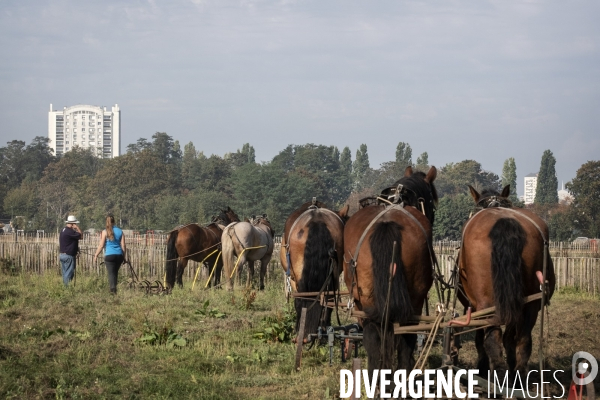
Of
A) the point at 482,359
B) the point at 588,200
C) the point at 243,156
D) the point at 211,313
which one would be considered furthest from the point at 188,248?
the point at 243,156

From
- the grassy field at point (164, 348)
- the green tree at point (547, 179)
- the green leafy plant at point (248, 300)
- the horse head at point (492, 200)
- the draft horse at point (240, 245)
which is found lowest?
the grassy field at point (164, 348)

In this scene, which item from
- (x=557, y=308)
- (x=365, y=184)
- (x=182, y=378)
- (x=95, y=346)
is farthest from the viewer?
(x=365, y=184)

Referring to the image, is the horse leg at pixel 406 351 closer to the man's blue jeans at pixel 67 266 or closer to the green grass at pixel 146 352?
the green grass at pixel 146 352

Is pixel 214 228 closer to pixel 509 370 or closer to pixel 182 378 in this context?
pixel 182 378

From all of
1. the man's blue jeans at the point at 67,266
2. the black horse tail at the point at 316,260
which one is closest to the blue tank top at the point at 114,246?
the man's blue jeans at the point at 67,266

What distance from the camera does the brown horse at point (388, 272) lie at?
6109 mm

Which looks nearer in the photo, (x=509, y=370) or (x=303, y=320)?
(x=509, y=370)

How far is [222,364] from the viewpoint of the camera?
8156mm

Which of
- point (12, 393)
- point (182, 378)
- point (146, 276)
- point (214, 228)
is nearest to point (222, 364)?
point (182, 378)

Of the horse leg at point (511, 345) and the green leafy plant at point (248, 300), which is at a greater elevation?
the horse leg at point (511, 345)

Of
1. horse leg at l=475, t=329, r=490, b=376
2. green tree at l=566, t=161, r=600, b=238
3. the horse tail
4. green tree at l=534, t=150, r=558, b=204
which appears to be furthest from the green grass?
green tree at l=534, t=150, r=558, b=204

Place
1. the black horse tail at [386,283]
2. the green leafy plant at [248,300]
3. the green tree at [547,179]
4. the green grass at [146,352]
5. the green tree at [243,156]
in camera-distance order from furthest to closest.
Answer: the green tree at [243,156], the green tree at [547,179], the green leafy plant at [248,300], the green grass at [146,352], the black horse tail at [386,283]

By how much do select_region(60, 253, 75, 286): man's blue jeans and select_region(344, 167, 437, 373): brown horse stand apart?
997 cm

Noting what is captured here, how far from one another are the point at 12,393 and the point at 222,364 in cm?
236
